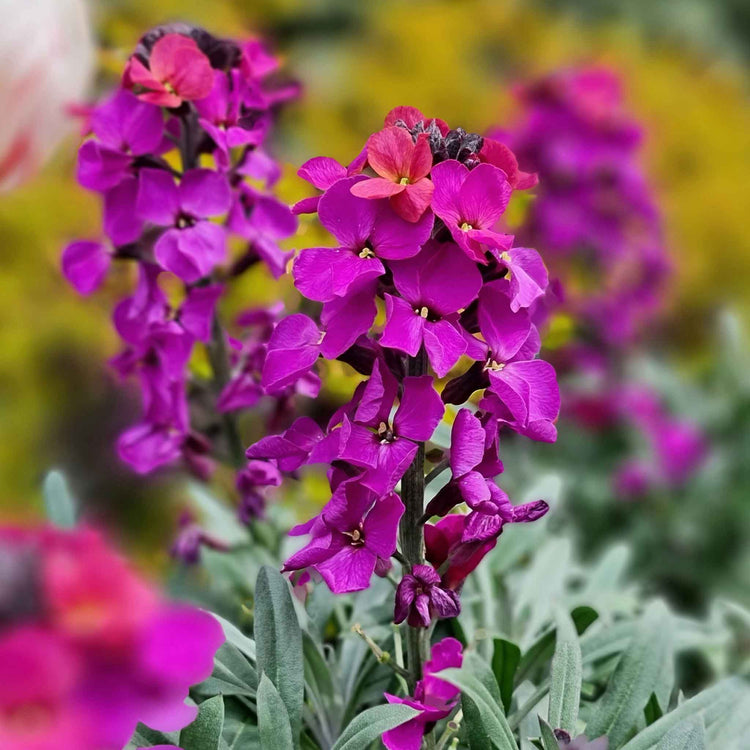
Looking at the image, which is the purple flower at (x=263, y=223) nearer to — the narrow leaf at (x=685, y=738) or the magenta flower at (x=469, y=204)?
the magenta flower at (x=469, y=204)

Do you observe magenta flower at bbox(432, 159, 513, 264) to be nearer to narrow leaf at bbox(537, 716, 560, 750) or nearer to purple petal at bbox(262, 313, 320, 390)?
purple petal at bbox(262, 313, 320, 390)

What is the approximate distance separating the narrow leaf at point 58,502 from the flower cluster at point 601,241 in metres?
0.83

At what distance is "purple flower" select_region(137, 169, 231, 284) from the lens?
0.73m

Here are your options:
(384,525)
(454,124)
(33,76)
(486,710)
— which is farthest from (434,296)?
(454,124)

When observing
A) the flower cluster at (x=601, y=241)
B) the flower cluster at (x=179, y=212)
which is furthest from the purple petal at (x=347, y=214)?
the flower cluster at (x=601, y=241)

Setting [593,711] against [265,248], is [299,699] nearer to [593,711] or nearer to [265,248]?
[593,711]

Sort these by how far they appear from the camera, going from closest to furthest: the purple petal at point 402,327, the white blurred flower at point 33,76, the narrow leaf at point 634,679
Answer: the purple petal at point 402,327
the narrow leaf at point 634,679
the white blurred flower at point 33,76

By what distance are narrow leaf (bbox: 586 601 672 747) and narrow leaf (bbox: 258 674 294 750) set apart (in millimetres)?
213

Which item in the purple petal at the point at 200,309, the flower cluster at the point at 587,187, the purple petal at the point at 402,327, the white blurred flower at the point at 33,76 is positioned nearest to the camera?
the purple petal at the point at 402,327

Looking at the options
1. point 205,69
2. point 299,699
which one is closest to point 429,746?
point 299,699

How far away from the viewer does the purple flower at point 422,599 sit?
0.55 m

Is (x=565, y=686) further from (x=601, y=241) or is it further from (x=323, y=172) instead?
(x=601, y=241)

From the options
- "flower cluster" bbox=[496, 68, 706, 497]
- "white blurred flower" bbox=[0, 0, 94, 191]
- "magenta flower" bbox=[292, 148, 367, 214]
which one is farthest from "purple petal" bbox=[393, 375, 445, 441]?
"flower cluster" bbox=[496, 68, 706, 497]

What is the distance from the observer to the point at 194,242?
0.73 metres
